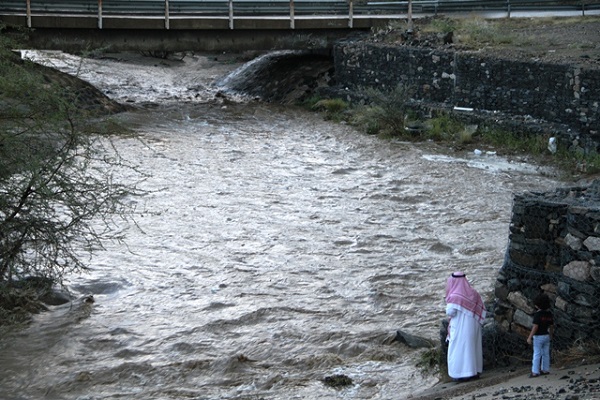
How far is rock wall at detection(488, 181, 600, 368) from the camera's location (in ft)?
31.8

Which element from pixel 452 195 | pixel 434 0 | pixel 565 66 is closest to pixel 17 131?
pixel 452 195

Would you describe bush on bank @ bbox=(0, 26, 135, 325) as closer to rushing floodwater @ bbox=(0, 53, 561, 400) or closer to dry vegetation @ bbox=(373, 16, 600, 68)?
rushing floodwater @ bbox=(0, 53, 561, 400)

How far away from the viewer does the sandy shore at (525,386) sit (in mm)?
8711

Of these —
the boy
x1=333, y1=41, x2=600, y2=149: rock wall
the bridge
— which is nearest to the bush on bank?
the boy

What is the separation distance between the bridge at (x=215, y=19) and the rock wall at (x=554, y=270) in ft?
65.6

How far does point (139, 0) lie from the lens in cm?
2936

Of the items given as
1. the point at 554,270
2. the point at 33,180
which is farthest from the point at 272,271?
the point at 554,270

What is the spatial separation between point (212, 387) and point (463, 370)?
9.74 ft

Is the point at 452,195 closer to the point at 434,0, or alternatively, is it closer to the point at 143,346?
the point at 143,346

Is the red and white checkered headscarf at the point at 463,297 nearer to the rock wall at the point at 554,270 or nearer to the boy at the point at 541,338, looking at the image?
the rock wall at the point at 554,270

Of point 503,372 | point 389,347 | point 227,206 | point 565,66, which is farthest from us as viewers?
point 565,66

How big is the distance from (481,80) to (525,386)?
16677 millimetres

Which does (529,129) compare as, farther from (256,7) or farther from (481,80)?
(256,7)

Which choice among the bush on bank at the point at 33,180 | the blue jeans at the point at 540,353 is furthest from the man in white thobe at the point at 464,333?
the bush on bank at the point at 33,180
